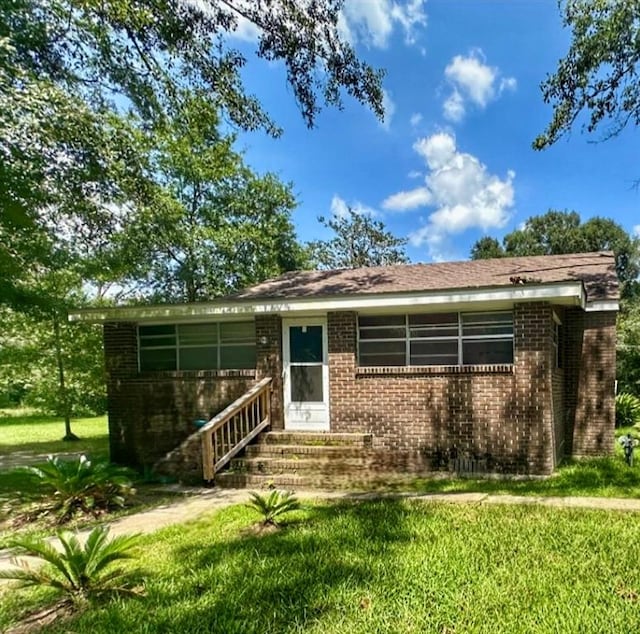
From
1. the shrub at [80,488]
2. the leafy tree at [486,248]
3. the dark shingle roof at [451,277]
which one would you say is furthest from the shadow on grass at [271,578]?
the leafy tree at [486,248]

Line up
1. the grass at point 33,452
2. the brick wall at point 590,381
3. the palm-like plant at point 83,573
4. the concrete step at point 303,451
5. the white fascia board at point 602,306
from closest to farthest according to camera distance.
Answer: the palm-like plant at point 83,573 < the grass at point 33,452 < the concrete step at point 303,451 < the white fascia board at point 602,306 < the brick wall at point 590,381

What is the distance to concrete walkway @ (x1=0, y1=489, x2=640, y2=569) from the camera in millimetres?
5762

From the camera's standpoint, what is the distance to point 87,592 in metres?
3.79

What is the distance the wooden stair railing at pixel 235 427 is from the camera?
7.82m

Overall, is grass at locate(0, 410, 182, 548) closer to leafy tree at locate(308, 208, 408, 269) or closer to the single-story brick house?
the single-story brick house

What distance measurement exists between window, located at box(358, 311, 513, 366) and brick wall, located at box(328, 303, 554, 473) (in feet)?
0.93

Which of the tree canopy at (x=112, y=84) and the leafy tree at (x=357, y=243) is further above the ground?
the leafy tree at (x=357, y=243)

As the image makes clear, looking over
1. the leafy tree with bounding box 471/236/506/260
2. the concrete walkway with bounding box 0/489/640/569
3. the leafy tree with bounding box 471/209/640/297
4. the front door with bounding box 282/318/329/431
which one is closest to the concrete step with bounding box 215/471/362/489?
the concrete walkway with bounding box 0/489/640/569

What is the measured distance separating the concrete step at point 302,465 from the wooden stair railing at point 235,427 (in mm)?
311

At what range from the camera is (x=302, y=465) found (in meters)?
8.09

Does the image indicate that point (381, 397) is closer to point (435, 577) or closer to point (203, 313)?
point (203, 313)

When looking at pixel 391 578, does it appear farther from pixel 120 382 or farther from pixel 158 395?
pixel 120 382

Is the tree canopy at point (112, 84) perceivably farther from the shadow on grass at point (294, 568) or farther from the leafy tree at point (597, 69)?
the shadow on grass at point (294, 568)

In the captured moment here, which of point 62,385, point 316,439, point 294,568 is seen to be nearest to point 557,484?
point 316,439
